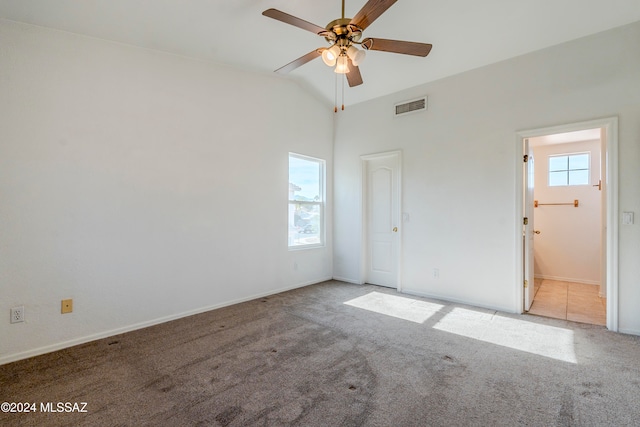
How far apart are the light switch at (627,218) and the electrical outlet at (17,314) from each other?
5572 millimetres

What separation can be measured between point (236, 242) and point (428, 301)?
272cm

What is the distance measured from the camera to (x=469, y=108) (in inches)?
149

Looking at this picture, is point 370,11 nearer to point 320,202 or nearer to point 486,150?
point 486,150

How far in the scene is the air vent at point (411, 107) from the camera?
4.15 meters

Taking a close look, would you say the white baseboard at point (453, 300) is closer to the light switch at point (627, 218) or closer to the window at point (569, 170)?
the light switch at point (627, 218)

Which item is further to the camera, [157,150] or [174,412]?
[157,150]

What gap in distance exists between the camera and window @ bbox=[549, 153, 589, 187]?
5.06 meters

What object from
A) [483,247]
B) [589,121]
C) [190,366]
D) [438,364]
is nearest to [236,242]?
[190,366]

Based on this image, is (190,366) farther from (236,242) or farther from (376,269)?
(376,269)

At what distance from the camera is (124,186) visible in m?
2.97

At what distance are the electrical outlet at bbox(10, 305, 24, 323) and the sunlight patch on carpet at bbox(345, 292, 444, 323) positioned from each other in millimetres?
3225

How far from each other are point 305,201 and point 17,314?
348cm

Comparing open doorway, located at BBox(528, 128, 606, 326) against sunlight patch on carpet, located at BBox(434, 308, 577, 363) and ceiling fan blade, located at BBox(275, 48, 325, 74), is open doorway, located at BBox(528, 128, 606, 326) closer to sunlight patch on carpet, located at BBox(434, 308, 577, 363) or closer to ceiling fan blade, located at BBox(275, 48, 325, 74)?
sunlight patch on carpet, located at BBox(434, 308, 577, 363)


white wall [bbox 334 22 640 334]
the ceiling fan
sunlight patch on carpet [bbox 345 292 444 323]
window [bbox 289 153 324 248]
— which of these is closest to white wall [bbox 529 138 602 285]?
white wall [bbox 334 22 640 334]
